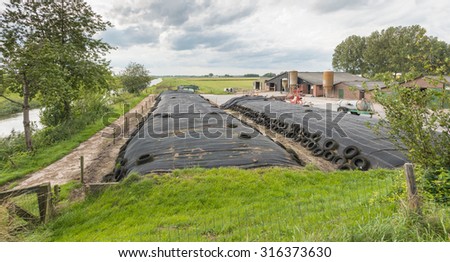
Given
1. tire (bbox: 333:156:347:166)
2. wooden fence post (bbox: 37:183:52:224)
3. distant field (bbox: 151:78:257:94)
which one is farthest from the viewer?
distant field (bbox: 151:78:257:94)

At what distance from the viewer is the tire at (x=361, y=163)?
885 centimetres

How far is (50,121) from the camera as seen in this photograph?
57.5 feet

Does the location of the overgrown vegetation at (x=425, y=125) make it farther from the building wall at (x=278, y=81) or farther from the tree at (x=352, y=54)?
the tree at (x=352, y=54)

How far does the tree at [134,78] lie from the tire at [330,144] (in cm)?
4163

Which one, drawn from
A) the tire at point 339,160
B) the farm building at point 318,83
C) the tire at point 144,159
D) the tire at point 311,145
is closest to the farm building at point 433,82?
the tire at point 339,160

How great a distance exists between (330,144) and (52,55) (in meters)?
13.7

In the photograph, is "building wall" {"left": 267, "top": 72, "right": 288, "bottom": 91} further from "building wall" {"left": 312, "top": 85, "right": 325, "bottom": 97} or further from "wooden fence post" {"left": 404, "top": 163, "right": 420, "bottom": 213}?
"wooden fence post" {"left": 404, "top": 163, "right": 420, "bottom": 213}

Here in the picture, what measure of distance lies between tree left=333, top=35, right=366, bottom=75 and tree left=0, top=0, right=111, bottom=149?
200 feet

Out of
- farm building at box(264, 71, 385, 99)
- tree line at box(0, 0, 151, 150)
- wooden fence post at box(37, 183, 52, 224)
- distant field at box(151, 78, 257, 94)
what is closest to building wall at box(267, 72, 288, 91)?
farm building at box(264, 71, 385, 99)

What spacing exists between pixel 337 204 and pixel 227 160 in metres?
3.84

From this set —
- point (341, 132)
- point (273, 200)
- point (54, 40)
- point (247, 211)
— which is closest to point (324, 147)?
point (341, 132)

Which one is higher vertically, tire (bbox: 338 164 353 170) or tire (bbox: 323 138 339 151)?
tire (bbox: 323 138 339 151)

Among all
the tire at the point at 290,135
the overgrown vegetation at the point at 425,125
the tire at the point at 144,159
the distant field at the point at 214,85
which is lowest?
the tire at the point at 144,159

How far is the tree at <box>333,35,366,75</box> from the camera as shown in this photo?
62353 millimetres
